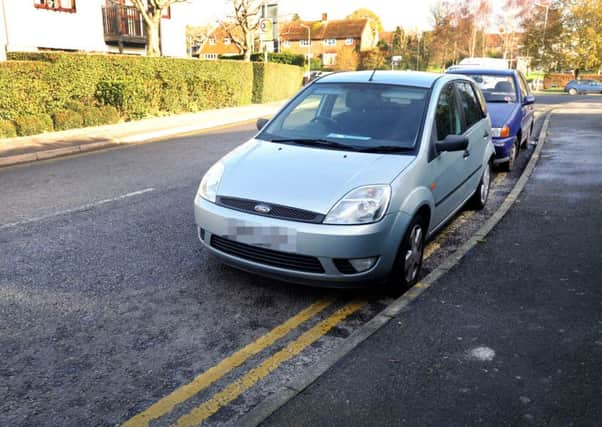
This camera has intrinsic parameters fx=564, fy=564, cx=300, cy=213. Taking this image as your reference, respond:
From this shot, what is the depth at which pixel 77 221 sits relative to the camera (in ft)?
21.4

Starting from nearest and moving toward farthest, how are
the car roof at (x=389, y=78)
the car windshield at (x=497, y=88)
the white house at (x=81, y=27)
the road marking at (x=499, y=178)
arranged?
1. the car roof at (x=389, y=78)
2. the road marking at (x=499, y=178)
3. the car windshield at (x=497, y=88)
4. the white house at (x=81, y=27)

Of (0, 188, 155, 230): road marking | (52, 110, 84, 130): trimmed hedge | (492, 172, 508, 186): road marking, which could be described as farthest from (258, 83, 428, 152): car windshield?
(52, 110, 84, 130): trimmed hedge

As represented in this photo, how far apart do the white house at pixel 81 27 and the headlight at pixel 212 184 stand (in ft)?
64.2

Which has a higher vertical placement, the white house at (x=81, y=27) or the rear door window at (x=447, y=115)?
the white house at (x=81, y=27)

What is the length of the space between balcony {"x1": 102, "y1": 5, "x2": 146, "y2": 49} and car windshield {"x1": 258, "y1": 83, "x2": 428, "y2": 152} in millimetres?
23098

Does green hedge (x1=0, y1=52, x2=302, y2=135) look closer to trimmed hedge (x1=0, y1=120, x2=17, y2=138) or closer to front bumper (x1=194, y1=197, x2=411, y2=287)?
trimmed hedge (x1=0, y1=120, x2=17, y2=138)

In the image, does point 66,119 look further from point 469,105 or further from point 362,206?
point 362,206

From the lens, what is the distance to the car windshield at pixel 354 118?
4.99m

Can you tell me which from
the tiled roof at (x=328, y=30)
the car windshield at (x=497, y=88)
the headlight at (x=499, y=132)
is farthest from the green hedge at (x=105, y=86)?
the tiled roof at (x=328, y=30)

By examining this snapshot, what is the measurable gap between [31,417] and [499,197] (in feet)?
22.8

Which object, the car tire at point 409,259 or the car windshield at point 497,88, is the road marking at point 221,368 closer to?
the car tire at point 409,259

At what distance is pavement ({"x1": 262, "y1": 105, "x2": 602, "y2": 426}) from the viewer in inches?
119

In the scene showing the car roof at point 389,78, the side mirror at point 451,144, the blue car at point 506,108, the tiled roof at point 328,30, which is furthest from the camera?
the tiled roof at point 328,30

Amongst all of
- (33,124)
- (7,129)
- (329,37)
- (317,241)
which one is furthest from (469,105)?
(329,37)
